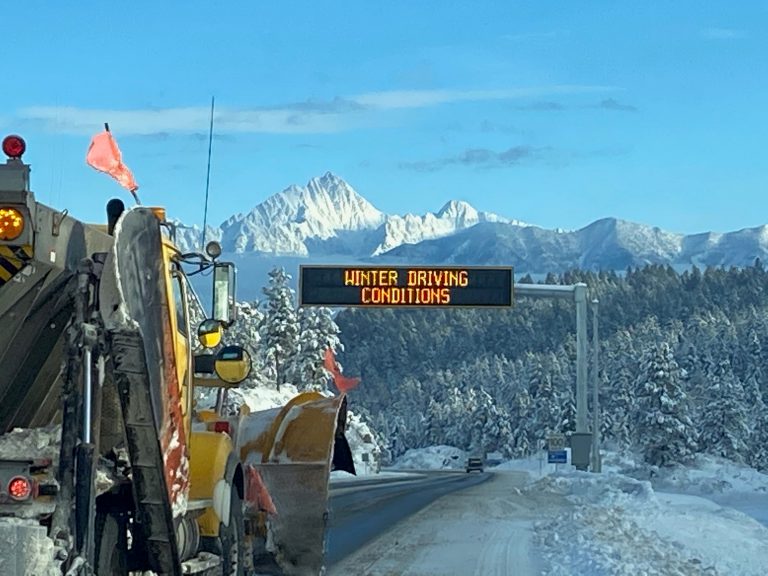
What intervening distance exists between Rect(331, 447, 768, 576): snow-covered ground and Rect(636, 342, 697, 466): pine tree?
120 feet

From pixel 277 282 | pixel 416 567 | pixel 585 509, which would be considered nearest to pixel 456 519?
pixel 585 509

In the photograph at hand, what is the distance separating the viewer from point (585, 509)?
79.3 feet

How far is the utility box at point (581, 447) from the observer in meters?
39.9

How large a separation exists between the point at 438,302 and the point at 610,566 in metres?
22.7

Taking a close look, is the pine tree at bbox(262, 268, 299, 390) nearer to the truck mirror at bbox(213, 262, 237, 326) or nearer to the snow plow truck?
the truck mirror at bbox(213, 262, 237, 326)

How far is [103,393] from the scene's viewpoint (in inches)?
255

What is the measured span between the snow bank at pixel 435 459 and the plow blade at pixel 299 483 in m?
119

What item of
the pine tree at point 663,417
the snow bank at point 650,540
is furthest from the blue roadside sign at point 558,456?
the pine tree at point 663,417

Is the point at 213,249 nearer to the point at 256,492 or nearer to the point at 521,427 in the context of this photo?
the point at 256,492

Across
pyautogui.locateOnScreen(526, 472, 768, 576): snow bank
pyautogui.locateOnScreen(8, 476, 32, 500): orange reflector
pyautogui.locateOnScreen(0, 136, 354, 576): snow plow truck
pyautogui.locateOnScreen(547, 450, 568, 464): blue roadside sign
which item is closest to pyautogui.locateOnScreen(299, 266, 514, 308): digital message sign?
pyautogui.locateOnScreen(526, 472, 768, 576): snow bank

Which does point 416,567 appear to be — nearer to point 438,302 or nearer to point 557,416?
point 438,302

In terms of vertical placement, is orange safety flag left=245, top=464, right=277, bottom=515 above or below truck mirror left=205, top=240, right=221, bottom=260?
below

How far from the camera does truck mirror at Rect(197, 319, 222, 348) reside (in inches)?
319

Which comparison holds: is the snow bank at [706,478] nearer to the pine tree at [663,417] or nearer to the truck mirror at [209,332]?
the pine tree at [663,417]
